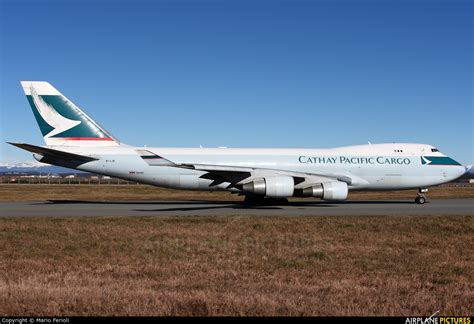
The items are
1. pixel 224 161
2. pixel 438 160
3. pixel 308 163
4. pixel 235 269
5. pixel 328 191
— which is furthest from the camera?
pixel 438 160

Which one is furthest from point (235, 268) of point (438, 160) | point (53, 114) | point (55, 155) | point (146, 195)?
point (146, 195)

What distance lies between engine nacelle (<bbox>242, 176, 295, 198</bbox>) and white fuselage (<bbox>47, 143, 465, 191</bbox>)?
3.22 metres

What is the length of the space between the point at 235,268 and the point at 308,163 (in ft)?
66.1

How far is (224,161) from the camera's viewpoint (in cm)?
2808

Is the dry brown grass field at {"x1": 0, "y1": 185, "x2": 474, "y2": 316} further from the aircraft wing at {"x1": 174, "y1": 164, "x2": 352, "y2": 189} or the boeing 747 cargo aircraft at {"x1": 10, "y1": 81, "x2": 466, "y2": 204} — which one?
the boeing 747 cargo aircraft at {"x1": 10, "y1": 81, "x2": 466, "y2": 204}

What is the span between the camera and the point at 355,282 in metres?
7.66

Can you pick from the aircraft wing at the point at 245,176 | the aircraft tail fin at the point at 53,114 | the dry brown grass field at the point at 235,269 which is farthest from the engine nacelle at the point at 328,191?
the aircraft tail fin at the point at 53,114

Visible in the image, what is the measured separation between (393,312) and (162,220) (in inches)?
474

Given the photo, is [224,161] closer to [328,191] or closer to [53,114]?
[328,191]

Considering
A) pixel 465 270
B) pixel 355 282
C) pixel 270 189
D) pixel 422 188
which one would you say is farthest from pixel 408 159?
pixel 355 282

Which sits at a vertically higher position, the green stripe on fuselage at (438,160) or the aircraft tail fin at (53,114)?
the aircraft tail fin at (53,114)

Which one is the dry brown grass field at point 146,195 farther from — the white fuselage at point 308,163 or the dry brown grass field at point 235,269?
the dry brown grass field at point 235,269

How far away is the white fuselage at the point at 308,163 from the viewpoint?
2742 centimetres

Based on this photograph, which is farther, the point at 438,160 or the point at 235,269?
the point at 438,160
